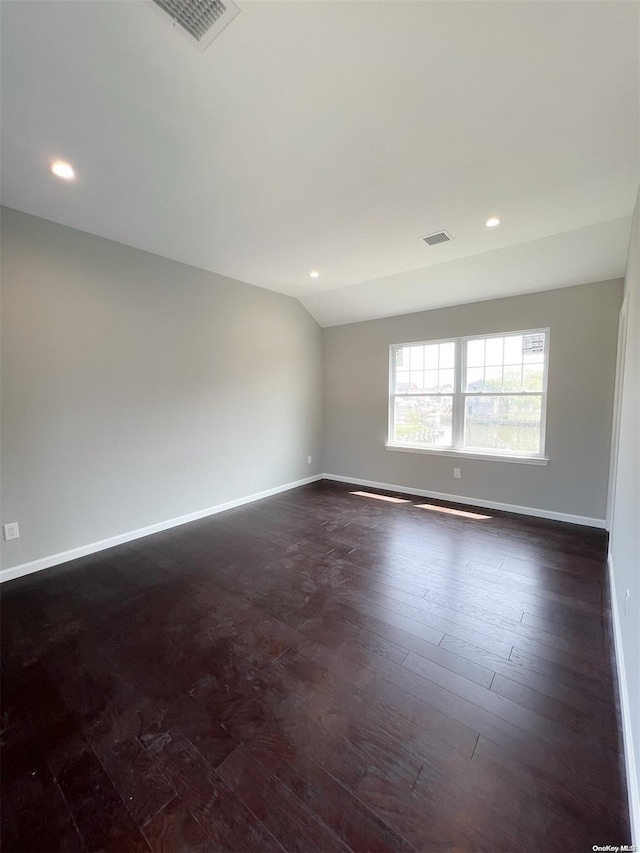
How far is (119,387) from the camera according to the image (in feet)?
10.2

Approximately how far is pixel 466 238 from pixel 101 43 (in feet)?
9.12

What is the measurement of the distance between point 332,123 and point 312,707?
2.85 m

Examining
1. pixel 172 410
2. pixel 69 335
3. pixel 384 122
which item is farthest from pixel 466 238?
pixel 69 335

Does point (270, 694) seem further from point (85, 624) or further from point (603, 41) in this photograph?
point (603, 41)

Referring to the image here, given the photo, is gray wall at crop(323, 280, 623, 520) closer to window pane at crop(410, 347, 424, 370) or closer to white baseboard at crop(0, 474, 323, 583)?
window pane at crop(410, 347, 424, 370)

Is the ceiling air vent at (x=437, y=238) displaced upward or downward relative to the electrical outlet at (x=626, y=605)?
upward

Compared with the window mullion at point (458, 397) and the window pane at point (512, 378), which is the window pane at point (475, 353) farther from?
the window pane at point (512, 378)

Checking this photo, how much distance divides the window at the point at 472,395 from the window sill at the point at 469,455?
23 mm

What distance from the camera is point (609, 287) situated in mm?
3285

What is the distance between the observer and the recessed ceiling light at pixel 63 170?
202 cm

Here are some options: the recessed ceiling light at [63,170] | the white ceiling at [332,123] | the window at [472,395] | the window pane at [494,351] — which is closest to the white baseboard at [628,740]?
the window at [472,395]

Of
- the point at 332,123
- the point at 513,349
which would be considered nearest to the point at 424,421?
the point at 513,349

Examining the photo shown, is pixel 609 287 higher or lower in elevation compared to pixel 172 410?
higher

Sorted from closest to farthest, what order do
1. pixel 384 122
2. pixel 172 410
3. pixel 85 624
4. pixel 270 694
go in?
pixel 270 694 < pixel 384 122 < pixel 85 624 < pixel 172 410
